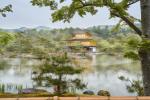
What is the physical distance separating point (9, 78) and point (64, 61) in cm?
913

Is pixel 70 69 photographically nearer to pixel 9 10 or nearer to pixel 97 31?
pixel 9 10

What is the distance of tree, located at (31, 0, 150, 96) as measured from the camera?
3.67 metres

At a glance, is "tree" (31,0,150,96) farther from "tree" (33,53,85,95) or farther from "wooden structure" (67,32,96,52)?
"wooden structure" (67,32,96,52)

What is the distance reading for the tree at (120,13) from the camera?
3.67 metres

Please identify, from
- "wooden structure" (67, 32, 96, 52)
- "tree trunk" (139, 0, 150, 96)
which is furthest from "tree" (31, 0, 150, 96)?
"wooden structure" (67, 32, 96, 52)

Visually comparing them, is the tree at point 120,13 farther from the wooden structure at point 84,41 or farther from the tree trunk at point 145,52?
the wooden structure at point 84,41

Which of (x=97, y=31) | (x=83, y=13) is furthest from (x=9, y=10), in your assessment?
(x=97, y=31)

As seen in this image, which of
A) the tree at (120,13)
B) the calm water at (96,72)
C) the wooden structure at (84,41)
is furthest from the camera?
the wooden structure at (84,41)

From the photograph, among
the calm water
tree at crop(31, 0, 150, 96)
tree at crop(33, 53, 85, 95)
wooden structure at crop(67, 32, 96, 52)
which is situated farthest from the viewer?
wooden structure at crop(67, 32, 96, 52)

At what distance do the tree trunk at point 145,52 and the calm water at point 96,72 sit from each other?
796 centimetres

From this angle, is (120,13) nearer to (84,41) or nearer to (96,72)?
(96,72)

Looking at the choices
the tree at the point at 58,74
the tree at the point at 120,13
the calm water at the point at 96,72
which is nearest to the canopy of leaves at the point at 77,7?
the tree at the point at 120,13

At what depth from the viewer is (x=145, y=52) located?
3613mm

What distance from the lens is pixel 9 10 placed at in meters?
4.09
